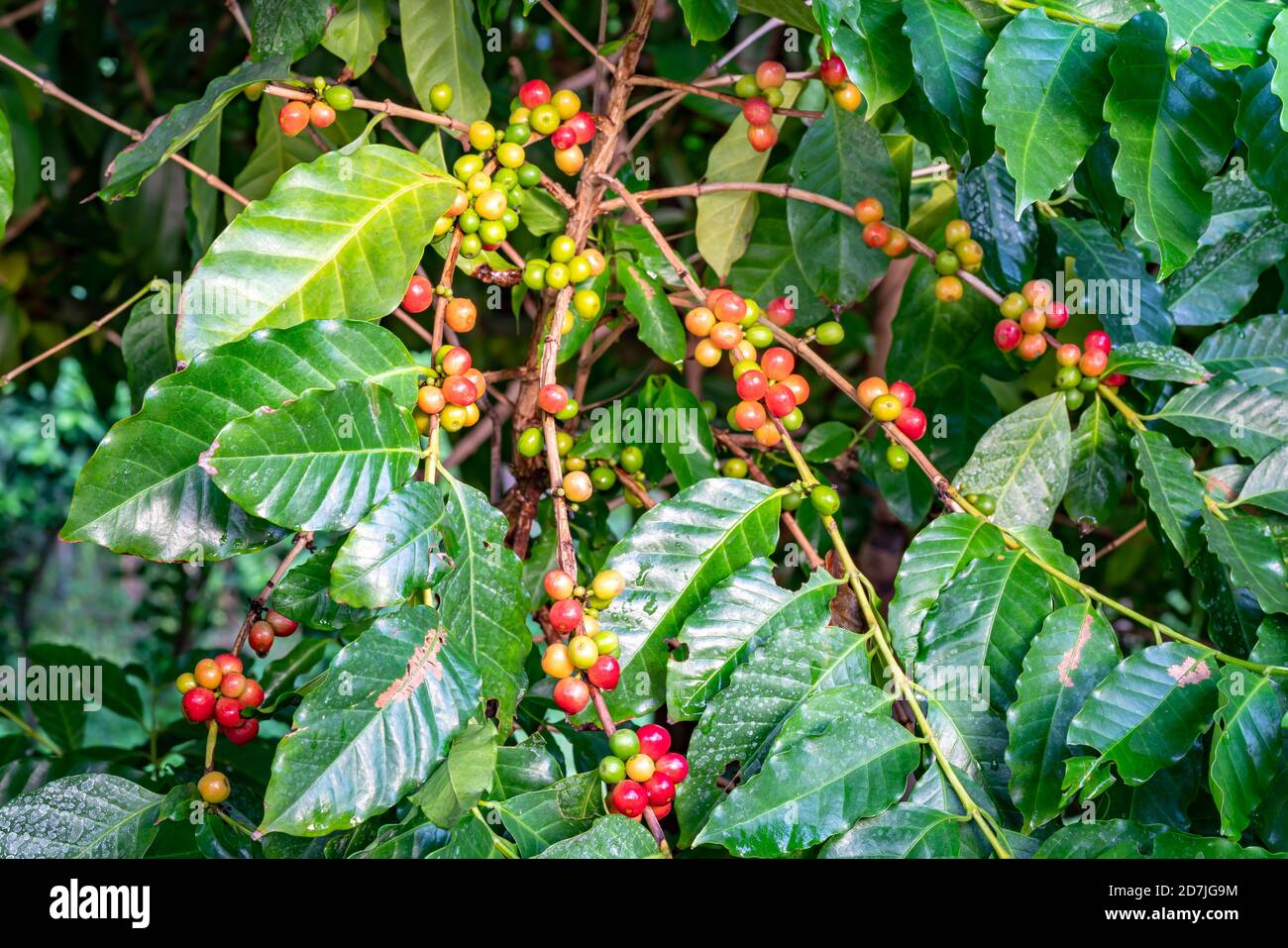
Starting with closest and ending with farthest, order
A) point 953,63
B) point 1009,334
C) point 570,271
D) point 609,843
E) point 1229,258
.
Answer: point 609,843
point 953,63
point 570,271
point 1009,334
point 1229,258

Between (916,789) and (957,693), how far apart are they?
0.09 metres

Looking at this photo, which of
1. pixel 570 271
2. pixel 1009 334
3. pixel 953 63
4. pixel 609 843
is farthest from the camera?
pixel 1009 334

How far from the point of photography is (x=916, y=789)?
0.70 metres

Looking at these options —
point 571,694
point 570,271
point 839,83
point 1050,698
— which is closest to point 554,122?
point 570,271

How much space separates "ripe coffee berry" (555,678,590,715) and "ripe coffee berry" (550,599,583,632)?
37 mm

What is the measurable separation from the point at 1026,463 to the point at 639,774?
0.44m

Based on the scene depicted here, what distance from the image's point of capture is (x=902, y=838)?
0.67 metres

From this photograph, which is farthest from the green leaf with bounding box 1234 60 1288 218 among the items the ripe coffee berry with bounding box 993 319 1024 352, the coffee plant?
the ripe coffee berry with bounding box 993 319 1024 352

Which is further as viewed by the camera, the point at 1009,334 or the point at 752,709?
the point at 1009,334

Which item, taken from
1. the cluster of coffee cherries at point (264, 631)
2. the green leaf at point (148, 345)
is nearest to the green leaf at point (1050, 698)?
Result: the cluster of coffee cherries at point (264, 631)

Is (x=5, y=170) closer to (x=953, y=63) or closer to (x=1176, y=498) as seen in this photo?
(x=953, y=63)

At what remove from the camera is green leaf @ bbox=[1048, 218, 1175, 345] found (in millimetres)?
993
